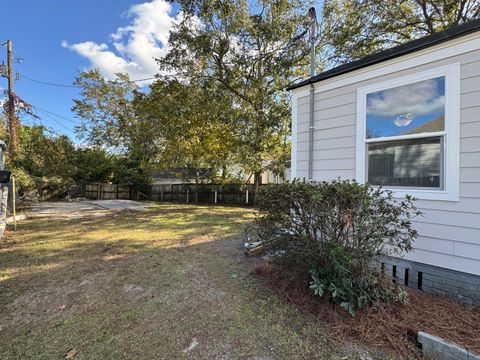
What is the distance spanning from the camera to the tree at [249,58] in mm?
8641

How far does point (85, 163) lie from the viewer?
49.3 ft

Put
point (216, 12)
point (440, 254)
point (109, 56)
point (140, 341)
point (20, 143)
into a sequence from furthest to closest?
point (109, 56) → point (20, 143) → point (216, 12) → point (440, 254) → point (140, 341)

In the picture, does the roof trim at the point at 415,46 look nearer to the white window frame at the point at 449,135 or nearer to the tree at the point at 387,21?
the white window frame at the point at 449,135

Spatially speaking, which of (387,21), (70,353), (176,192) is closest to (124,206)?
(176,192)

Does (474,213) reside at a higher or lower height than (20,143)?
lower

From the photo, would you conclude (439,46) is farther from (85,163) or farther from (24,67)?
(24,67)

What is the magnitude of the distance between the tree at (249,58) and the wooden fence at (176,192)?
2666 mm

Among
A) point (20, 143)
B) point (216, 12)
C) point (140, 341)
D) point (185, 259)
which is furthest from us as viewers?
point (20, 143)

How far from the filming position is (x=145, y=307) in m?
2.46

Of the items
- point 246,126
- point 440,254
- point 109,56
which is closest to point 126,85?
point 109,56

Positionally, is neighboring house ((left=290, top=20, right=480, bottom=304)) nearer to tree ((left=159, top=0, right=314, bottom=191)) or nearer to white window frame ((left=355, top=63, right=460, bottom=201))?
white window frame ((left=355, top=63, right=460, bottom=201))

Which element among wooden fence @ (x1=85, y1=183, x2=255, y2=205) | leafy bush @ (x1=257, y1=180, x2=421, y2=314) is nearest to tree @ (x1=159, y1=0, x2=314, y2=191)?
wooden fence @ (x1=85, y1=183, x2=255, y2=205)

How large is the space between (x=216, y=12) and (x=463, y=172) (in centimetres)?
916

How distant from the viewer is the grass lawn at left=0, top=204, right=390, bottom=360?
Result: 1.88 m
